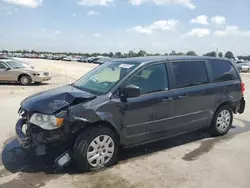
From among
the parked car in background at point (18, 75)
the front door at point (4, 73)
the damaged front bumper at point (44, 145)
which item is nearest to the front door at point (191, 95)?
the damaged front bumper at point (44, 145)

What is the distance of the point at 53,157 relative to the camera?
5.04m

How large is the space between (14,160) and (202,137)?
12.5ft

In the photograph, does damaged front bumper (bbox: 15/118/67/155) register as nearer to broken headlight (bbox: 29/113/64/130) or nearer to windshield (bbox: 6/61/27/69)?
broken headlight (bbox: 29/113/64/130)

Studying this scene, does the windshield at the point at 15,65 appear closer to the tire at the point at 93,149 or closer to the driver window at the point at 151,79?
the driver window at the point at 151,79

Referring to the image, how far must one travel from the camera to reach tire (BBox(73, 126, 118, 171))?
4.42m

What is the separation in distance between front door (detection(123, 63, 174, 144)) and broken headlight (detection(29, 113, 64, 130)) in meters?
1.09

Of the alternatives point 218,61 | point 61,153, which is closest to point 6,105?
point 61,153

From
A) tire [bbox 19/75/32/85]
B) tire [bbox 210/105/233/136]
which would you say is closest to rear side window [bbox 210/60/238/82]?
tire [bbox 210/105/233/136]

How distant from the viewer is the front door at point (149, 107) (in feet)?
16.1

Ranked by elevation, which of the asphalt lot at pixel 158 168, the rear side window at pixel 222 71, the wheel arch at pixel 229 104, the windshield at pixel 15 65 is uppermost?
the rear side window at pixel 222 71

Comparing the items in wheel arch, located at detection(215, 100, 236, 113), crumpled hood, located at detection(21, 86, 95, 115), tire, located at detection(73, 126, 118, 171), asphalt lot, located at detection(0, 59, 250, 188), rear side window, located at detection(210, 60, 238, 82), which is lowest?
asphalt lot, located at detection(0, 59, 250, 188)

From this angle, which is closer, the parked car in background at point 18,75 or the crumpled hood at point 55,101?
the crumpled hood at point 55,101

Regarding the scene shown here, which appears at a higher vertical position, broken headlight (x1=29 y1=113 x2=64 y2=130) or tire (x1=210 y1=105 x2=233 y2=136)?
broken headlight (x1=29 y1=113 x2=64 y2=130)

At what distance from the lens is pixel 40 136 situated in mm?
4379
